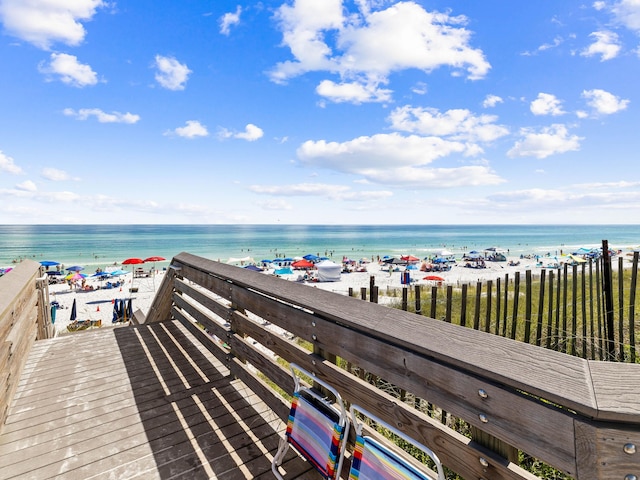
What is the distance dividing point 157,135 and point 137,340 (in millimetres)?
42363

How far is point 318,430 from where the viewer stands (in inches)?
69.6

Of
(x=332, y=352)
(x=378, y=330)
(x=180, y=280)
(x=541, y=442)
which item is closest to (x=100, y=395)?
(x=180, y=280)

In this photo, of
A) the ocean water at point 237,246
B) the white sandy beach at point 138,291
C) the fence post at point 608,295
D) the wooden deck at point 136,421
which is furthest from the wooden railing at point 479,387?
the ocean water at point 237,246

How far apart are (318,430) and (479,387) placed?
3.33 ft

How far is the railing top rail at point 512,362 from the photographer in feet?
2.73

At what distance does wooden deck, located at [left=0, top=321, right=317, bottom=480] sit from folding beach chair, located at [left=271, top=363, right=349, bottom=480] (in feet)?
1.24

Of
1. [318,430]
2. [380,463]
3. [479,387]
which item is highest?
[479,387]

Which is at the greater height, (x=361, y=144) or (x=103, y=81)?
(x=361, y=144)

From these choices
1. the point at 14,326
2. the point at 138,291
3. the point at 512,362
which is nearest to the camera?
the point at 512,362

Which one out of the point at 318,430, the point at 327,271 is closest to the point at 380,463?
the point at 318,430

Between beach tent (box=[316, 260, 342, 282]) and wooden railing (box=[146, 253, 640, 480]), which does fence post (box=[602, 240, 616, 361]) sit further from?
beach tent (box=[316, 260, 342, 282])

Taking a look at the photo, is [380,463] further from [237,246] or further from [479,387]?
[237,246]

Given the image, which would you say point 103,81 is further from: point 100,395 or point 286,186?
point 286,186

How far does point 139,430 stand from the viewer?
99.0 inches
